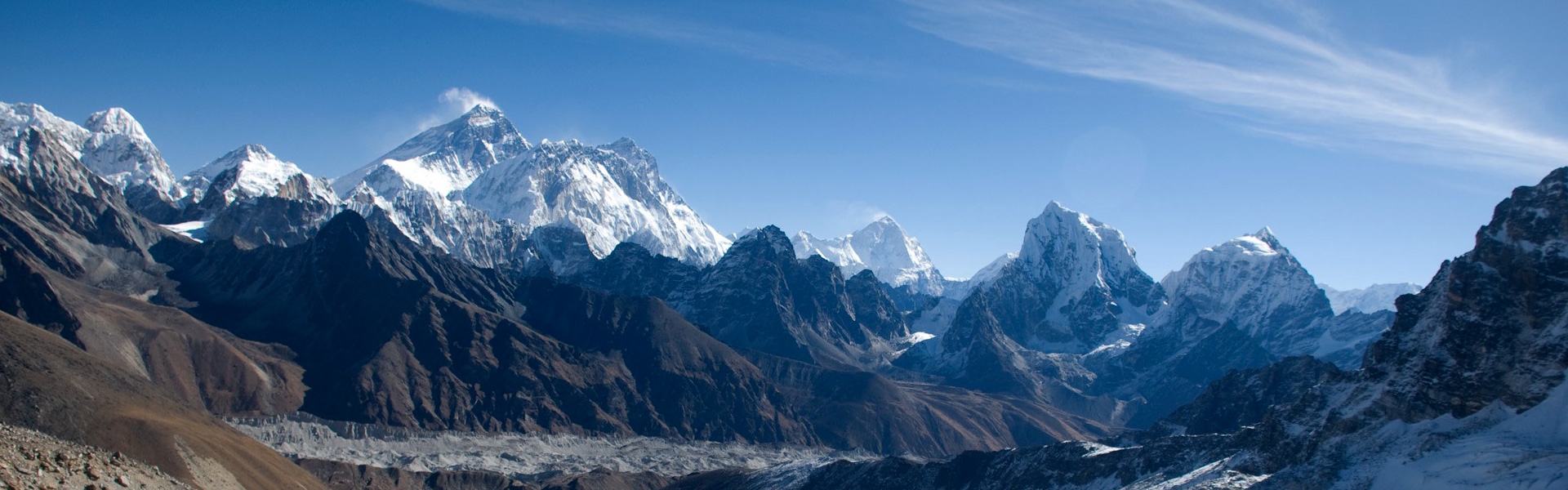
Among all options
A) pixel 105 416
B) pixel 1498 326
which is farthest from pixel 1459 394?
Answer: pixel 105 416

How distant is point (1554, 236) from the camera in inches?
5733

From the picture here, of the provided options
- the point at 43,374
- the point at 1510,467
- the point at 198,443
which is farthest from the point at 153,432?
the point at 1510,467

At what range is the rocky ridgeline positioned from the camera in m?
85.6

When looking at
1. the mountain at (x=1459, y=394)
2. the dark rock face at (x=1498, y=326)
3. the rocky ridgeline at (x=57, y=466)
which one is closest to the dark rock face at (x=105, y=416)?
the rocky ridgeline at (x=57, y=466)

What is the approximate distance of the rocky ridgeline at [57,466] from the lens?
8556 centimetres

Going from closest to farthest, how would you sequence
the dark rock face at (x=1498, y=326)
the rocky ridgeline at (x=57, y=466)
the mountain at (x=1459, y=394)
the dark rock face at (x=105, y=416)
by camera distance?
the rocky ridgeline at (x=57, y=466), the mountain at (x=1459, y=394), the dark rock face at (x=1498, y=326), the dark rock face at (x=105, y=416)

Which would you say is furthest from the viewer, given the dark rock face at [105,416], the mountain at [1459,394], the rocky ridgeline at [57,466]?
the dark rock face at [105,416]

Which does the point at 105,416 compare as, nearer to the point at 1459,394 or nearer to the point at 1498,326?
the point at 1459,394

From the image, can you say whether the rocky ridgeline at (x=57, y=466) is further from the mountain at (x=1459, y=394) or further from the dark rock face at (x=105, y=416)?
the mountain at (x=1459, y=394)

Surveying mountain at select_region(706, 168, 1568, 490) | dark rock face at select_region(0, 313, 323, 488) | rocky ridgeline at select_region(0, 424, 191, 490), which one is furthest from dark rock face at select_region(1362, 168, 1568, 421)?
dark rock face at select_region(0, 313, 323, 488)

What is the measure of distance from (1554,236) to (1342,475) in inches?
1590

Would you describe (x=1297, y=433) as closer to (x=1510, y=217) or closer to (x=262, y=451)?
(x=1510, y=217)

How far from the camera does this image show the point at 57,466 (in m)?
89.3

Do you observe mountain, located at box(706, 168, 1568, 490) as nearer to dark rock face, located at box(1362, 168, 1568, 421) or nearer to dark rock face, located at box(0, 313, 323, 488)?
dark rock face, located at box(1362, 168, 1568, 421)
